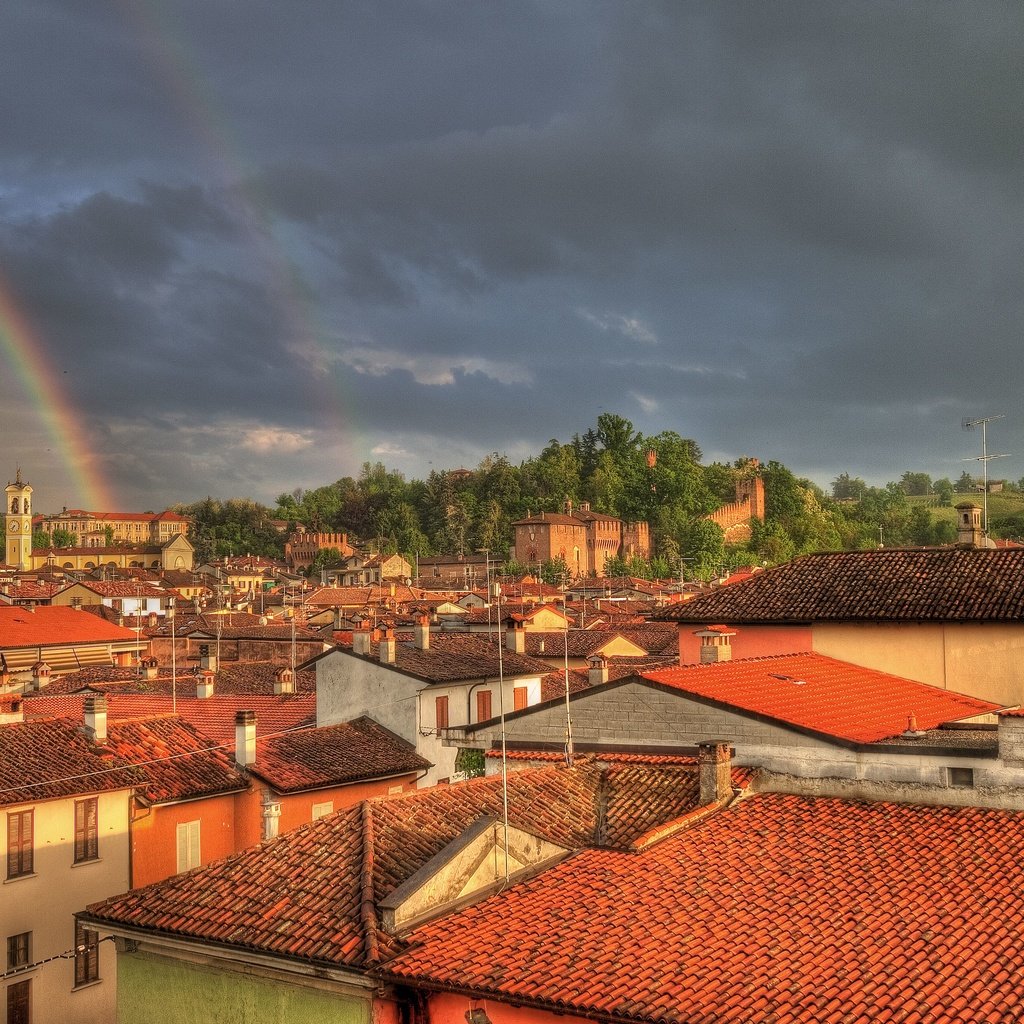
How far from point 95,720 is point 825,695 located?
40.7ft

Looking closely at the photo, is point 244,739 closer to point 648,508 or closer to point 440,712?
point 440,712

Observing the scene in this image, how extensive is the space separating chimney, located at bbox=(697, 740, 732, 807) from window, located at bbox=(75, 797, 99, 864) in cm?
1054

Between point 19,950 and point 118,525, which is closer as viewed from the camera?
point 19,950

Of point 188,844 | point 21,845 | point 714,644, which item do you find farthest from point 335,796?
point 714,644

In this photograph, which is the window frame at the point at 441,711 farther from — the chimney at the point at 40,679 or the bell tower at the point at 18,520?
the bell tower at the point at 18,520

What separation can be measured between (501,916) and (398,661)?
623 inches

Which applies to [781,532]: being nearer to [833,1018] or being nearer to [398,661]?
[398,661]

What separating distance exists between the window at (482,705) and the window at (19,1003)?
11.3 meters

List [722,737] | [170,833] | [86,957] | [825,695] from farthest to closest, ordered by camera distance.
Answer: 1. [170,833]
2. [86,957]
3. [825,695]
4. [722,737]

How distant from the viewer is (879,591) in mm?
21312

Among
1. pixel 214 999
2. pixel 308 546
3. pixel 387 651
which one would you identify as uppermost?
pixel 308 546

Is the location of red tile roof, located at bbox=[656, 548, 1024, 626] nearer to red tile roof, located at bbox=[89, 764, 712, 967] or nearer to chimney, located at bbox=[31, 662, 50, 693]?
red tile roof, located at bbox=[89, 764, 712, 967]

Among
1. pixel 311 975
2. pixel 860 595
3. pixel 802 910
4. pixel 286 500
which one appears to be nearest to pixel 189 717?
pixel 860 595

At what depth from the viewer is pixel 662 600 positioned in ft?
249
